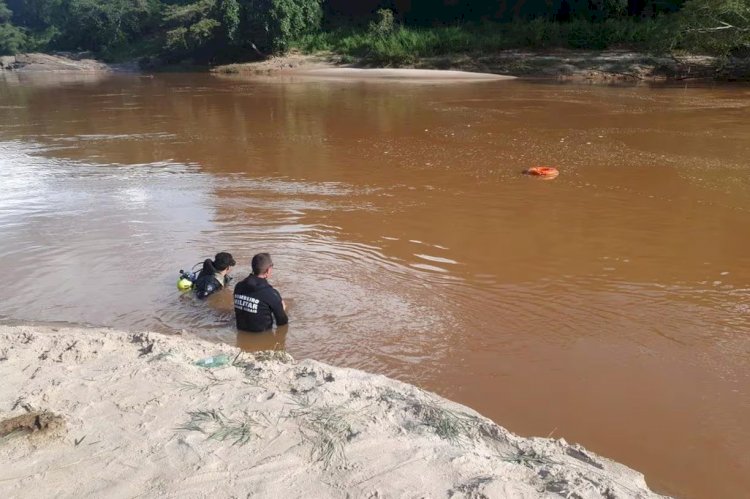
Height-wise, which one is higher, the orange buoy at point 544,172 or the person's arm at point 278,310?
the orange buoy at point 544,172

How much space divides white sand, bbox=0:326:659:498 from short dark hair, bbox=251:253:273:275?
1.28 meters

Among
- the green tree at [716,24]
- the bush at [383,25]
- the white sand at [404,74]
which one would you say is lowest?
the white sand at [404,74]

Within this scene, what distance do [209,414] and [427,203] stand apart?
20.8ft

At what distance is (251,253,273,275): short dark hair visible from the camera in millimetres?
5410

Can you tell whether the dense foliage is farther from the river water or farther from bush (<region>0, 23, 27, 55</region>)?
the river water

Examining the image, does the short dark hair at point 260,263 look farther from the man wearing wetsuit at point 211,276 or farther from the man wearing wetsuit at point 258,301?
the man wearing wetsuit at point 211,276

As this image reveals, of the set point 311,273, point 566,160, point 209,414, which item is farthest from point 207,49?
point 209,414

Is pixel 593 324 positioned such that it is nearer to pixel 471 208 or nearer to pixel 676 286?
pixel 676 286

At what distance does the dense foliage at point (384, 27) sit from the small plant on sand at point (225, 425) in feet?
87.4

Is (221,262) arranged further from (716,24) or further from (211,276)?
(716,24)

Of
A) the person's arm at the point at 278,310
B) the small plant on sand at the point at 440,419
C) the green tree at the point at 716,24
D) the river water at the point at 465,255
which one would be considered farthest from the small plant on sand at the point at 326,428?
the green tree at the point at 716,24

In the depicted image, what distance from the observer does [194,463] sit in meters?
3.17

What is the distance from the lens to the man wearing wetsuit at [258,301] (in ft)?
17.8

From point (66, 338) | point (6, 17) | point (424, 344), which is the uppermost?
point (6, 17)
